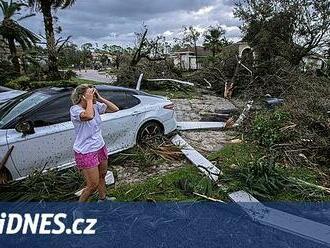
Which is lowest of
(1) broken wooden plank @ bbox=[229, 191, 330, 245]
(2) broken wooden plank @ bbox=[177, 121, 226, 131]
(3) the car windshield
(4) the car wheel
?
(1) broken wooden plank @ bbox=[229, 191, 330, 245]

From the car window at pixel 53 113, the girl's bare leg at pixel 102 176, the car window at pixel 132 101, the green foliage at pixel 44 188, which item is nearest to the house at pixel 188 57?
the car window at pixel 132 101

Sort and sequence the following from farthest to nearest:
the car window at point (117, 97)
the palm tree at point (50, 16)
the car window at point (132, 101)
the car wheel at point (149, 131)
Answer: the palm tree at point (50, 16), the car wheel at point (149, 131), the car window at point (132, 101), the car window at point (117, 97)

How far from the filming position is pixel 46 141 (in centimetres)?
580

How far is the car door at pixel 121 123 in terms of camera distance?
263 inches

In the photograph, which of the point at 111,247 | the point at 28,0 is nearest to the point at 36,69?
the point at 28,0

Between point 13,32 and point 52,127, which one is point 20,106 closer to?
point 52,127

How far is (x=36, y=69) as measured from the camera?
25.8 meters

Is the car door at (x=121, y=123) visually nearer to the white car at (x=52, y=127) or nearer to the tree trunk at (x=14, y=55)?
the white car at (x=52, y=127)

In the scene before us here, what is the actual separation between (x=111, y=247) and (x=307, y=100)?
254 inches

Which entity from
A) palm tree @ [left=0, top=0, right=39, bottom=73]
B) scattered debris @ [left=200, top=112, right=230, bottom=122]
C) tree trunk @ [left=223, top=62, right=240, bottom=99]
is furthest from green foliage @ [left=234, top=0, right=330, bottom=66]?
palm tree @ [left=0, top=0, right=39, bottom=73]

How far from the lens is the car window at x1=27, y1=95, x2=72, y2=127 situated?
231 inches

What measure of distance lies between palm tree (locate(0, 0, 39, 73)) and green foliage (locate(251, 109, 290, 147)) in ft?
76.0

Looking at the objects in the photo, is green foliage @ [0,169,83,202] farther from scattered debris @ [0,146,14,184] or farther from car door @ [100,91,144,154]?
car door @ [100,91,144,154]

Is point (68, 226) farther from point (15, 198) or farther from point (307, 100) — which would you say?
point (307, 100)
